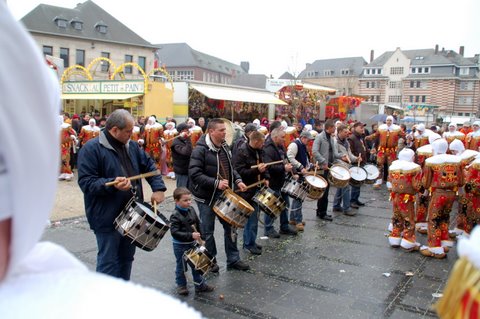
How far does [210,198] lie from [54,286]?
517 cm

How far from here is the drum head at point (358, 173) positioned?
10.4 m

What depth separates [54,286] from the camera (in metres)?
0.94

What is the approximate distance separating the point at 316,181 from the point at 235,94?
1798 centimetres

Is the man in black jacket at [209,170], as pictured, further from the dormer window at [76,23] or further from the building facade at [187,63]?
the building facade at [187,63]

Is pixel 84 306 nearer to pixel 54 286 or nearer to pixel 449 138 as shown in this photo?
pixel 54 286

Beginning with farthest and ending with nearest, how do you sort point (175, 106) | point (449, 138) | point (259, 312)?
point (175, 106) → point (449, 138) → point (259, 312)

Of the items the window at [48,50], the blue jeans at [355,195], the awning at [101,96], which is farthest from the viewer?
the window at [48,50]

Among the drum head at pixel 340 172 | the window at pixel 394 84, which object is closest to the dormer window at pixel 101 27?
the drum head at pixel 340 172

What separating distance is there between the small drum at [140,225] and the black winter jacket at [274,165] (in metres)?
3.72

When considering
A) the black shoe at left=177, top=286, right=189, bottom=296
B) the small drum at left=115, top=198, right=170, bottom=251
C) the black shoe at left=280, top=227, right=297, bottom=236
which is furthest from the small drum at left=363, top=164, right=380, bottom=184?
the small drum at left=115, top=198, right=170, bottom=251

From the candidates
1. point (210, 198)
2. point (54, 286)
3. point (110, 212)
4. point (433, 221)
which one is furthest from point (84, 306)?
point (433, 221)

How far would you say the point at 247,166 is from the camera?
7168mm

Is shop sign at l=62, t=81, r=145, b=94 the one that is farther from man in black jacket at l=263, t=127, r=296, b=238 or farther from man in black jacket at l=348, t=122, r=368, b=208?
man in black jacket at l=263, t=127, r=296, b=238

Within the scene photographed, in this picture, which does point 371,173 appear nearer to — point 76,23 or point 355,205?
point 355,205
